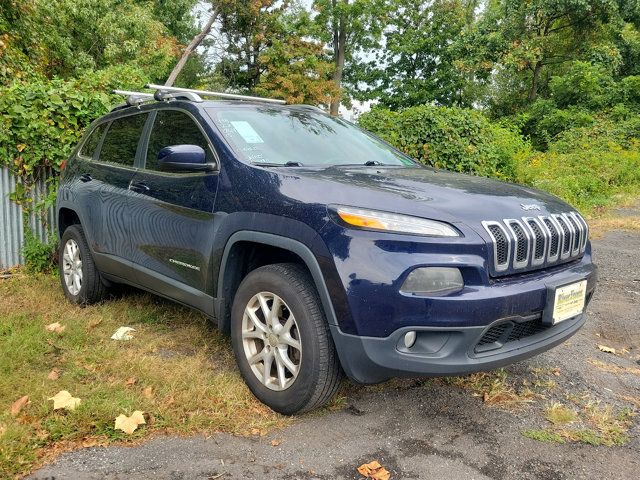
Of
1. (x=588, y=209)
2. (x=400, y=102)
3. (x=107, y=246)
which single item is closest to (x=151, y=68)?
(x=400, y=102)

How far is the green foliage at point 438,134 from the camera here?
8656 mm

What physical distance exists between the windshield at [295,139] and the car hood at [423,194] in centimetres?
26

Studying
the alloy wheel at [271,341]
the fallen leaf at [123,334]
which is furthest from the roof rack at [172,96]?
the fallen leaf at [123,334]

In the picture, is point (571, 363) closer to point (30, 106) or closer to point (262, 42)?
point (30, 106)

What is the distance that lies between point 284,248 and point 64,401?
1.36m

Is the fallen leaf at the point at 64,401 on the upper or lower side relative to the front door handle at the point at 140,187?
lower

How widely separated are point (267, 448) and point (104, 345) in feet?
5.35

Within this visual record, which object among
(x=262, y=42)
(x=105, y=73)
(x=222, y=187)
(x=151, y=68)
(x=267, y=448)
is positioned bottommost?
(x=267, y=448)

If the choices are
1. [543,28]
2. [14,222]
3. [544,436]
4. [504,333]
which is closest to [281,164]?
[504,333]

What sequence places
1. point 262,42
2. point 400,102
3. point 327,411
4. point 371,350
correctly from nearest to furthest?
1. point 371,350
2. point 327,411
3. point 262,42
4. point 400,102

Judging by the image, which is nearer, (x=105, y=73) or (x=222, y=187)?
(x=222, y=187)

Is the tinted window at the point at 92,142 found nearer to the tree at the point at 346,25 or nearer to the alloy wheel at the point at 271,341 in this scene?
the alloy wheel at the point at 271,341

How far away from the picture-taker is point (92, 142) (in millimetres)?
4758

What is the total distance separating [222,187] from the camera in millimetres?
3090
